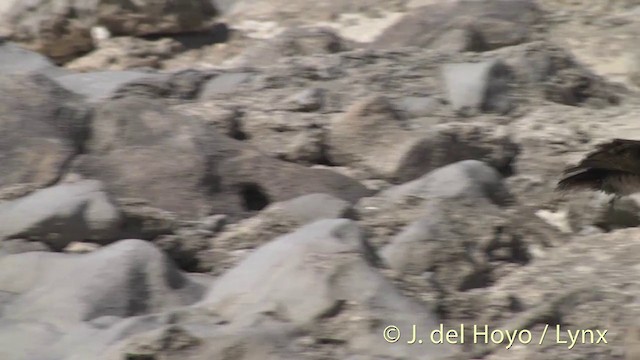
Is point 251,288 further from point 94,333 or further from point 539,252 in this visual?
point 539,252

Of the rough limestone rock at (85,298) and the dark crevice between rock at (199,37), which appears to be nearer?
the rough limestone rock at (85,298)

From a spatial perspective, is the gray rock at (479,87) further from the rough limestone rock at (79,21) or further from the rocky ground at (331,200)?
the rough limestone rock at (79,21)

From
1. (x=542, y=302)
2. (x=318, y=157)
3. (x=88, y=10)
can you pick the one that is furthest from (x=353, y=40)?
(x=542, y=302)

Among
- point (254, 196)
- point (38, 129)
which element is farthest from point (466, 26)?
point (38, 129)

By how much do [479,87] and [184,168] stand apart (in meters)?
1.67

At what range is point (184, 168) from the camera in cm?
493

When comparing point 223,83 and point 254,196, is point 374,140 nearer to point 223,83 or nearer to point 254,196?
point 254,196

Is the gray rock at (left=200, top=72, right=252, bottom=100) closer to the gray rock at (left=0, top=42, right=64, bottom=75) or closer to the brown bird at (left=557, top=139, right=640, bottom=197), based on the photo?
the gray rock at (left=0, top=42, right=64, bottom=75)

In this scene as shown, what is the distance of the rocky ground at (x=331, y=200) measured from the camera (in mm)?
3638

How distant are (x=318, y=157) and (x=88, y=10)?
3.20m

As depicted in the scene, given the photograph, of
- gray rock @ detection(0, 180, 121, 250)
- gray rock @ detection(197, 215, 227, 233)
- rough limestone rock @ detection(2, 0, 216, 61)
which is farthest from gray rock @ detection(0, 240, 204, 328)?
rough limestone rock @ detection(2, 0, 216, 61)

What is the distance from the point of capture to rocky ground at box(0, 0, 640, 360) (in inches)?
143

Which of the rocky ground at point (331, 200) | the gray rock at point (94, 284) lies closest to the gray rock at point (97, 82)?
the rocky ground at point (331, 200)

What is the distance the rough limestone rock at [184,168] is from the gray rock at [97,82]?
36 centimetres
